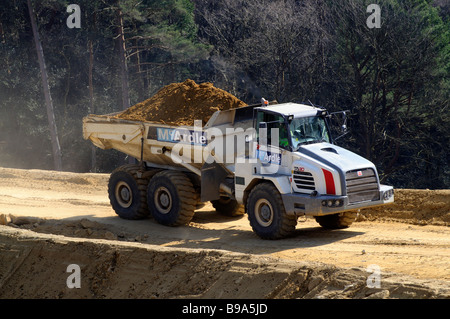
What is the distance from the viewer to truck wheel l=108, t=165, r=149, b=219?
15.1 metres

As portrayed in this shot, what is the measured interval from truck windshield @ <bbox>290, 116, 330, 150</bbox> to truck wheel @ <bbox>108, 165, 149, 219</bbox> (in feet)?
13.4

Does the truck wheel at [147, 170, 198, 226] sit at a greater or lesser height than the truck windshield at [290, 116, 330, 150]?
lesser

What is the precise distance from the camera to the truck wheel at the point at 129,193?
1510 centimetres

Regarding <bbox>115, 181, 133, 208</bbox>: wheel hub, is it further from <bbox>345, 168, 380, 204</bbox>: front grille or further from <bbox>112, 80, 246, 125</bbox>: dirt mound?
<bbox>345, 168, 380, 204</bbox>: front grille

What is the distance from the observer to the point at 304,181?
41.1ft

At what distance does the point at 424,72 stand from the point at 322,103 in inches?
210

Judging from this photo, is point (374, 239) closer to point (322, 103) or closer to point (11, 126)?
point (322, 103)

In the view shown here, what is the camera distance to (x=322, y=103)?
30.4 metres

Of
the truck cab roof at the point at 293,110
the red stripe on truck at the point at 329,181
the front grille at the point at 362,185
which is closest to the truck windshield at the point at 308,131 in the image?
the truck cab roof at the point at 293,110

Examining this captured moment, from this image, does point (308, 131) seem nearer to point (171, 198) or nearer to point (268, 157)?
point (268, 157)

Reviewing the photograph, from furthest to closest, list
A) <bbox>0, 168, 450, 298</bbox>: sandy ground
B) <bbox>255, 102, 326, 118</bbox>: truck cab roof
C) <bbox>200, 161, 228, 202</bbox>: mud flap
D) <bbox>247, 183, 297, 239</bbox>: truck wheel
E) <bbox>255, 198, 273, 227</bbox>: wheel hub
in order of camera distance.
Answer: <bbox>200, 161, 228, 202</bbox>: mud flap
<bbox>255, 102, 326, 118</bbox>: truck cab roof
<bbox>255, 198, 273, 227</bbox>: wheel hub
<bbox>247, 183, 297, 239</bbox>: truck wheel
<bbox>0, 168, 450, 298</bbox>: sandy ground

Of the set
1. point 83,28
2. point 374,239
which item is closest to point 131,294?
point 374,239

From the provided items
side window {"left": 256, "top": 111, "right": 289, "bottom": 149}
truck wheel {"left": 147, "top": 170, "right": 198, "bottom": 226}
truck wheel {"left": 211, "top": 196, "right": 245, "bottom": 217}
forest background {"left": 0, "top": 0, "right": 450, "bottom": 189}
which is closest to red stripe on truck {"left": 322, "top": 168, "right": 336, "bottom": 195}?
side window {"left": 256, "top": 111, "right": 289, "bottom": 149}

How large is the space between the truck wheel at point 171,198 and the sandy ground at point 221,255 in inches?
11.7
